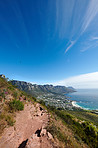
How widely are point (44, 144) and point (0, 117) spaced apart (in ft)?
16.7

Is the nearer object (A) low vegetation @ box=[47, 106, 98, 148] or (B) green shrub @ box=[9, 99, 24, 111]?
(B) green shrub @ box=[9, 99, 24, 111]

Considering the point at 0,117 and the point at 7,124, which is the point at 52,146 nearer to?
the point at 7,124

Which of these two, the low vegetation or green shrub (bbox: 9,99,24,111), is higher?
green shrub (bbox: 9,99,24,111)

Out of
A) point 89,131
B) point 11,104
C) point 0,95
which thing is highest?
point 0,95

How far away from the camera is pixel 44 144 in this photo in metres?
4.28

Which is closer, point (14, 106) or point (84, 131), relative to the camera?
point (14, 106)

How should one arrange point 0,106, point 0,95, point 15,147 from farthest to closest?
point 0,95 < point 0,106 < point 15,147

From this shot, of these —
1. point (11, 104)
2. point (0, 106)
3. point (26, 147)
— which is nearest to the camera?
point (26, 147)

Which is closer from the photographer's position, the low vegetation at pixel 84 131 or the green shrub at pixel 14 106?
the green shrub at pixel 14 106

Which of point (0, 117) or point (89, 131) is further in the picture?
point (89, 131)

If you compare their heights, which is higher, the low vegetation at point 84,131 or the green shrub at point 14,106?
the green shrub at point 14,106

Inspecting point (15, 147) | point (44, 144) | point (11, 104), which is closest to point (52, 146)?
point (44, 144)

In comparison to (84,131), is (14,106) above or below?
above

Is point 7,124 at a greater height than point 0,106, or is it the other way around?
point 0,106
